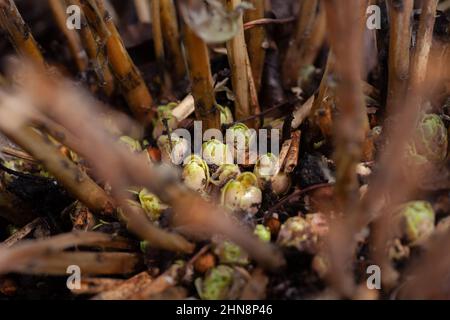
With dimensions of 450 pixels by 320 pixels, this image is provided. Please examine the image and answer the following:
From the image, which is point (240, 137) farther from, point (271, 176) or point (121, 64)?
point (121, 64)

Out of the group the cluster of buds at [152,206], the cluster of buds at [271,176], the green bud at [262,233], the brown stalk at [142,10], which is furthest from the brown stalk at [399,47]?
the brown stalk at [142,10]

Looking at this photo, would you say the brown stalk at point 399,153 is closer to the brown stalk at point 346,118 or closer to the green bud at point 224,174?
the brown stalk at point 346,118

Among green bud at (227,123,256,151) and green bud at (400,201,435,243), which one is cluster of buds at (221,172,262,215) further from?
green bud at (400,201,435,243)

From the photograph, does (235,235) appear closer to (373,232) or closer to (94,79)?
(373,232)

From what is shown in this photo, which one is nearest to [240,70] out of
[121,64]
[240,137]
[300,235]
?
[240,137]
